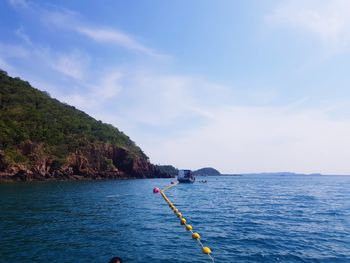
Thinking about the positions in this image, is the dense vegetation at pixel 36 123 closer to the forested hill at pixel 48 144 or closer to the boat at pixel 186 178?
the forested hill at pixel 48 144

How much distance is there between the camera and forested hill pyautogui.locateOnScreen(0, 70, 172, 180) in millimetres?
92125

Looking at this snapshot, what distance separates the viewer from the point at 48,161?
102 m

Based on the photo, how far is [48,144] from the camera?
105m

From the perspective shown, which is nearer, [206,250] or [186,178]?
[206,250]

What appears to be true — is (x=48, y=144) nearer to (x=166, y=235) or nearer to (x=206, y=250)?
(x=166, y=235)

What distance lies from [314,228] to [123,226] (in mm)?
17244

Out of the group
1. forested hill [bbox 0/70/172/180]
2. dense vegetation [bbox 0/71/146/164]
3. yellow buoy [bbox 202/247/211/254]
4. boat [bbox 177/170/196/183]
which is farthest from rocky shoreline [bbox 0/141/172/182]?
yellow buoy [bbox 202/247/211/254]

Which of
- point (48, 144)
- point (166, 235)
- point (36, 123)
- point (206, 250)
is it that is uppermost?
point (36, 123)

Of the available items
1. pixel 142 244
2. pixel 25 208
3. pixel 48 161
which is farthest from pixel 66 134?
pixel 142 244

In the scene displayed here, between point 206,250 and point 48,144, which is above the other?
point 48,144

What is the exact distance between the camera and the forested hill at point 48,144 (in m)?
92.1

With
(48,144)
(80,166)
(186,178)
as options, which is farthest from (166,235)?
(186,178)

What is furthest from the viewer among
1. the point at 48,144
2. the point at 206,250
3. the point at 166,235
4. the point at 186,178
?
the point at 186,178

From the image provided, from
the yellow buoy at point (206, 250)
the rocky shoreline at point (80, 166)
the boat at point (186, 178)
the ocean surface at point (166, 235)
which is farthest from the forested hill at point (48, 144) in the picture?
the yellow buoy at point (206, 250)
